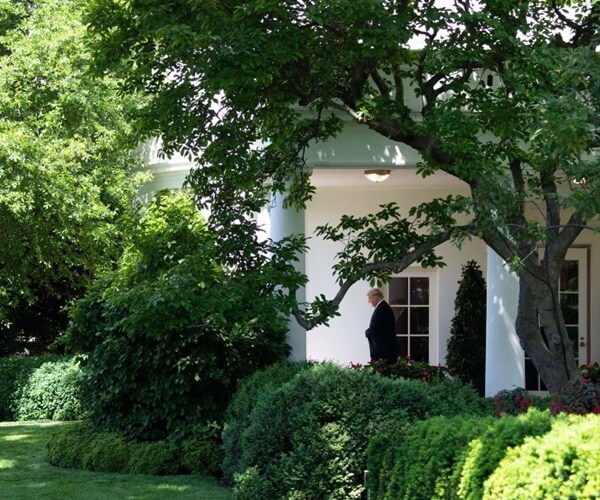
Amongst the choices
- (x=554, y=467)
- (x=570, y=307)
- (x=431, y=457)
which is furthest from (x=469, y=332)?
(x=554, y=467)

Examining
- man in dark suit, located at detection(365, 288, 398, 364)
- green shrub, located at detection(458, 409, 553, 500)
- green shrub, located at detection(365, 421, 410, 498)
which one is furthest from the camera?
man in dark suit, located at detection(365, 288, 398, 364)

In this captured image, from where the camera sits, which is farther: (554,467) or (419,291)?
(419,291)

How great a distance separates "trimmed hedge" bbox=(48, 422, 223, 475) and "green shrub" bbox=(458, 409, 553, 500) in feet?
19.6

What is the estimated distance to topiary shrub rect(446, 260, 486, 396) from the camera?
58.6 ft

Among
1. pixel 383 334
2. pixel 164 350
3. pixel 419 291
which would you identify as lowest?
pixel 164 350

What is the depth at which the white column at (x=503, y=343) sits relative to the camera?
46.1 feet

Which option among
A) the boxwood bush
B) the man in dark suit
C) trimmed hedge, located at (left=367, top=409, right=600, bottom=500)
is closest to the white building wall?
the man in dark suit

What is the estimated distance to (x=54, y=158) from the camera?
54.0ft

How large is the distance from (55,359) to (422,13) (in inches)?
453

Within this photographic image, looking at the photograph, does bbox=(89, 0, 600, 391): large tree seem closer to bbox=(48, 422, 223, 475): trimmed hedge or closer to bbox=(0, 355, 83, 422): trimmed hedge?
bbox=(48, 422, 223, 475): trimmed hedge

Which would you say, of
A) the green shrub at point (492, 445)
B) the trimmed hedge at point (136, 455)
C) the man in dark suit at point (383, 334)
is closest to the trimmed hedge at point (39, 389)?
the trimmed hedge at point (136, 455)

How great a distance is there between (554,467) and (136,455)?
760 cm

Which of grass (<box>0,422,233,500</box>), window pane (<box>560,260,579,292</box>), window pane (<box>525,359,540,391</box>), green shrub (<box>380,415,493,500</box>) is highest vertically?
window pane (<box>560,260,579,292</box>)

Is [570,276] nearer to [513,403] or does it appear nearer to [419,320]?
[419,320]
